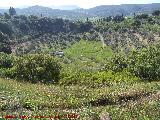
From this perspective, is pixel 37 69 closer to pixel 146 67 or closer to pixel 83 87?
pixel 83 87

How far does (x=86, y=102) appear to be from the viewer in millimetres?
37312

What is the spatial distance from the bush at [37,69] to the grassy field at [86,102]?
51.1 ft

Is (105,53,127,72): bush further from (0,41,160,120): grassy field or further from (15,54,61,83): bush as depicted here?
(0,41,160,120): grassy field

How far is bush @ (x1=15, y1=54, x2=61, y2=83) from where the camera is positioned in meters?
59.7

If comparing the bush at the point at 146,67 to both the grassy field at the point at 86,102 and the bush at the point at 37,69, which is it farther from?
the grassy field at the point at 86,102

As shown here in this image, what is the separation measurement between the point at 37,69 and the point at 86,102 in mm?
23794

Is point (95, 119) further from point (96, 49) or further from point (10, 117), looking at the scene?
point (96, 49)

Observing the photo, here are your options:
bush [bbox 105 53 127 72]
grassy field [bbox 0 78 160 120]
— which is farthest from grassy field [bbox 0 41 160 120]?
bush [bbox 105 53 127 72]

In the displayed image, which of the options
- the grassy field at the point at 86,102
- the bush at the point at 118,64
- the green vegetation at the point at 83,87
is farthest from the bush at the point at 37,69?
the grassy field at the point at 86,102

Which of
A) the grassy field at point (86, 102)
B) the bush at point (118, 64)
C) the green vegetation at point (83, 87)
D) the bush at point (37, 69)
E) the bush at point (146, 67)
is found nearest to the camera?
the grassy field at point (86, 102)

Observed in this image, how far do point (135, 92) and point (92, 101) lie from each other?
462 cm

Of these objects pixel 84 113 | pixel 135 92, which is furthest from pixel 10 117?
pixel 135 92

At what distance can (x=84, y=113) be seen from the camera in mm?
31781

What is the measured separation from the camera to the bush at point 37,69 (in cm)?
5969
